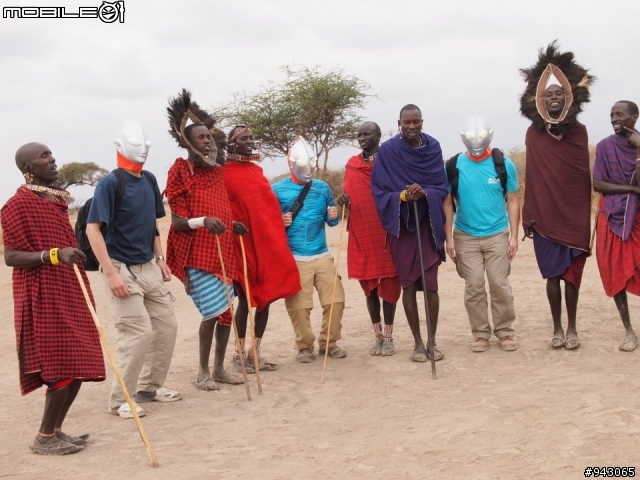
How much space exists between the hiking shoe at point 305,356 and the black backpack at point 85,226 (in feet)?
7.10

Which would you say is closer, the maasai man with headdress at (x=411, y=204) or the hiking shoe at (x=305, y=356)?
the maasai man with headdress at (x=411, y=204)

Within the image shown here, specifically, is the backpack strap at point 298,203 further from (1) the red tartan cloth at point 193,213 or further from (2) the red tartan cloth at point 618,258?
(2) the red tartan cloth at point 618,258

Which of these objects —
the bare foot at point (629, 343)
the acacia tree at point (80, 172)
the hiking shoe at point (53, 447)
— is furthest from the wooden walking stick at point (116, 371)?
the acacia tree at point (80, 172)

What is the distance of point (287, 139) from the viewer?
2562 centimetres

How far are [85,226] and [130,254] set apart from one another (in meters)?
0.44

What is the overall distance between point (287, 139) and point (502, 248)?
63.8ft

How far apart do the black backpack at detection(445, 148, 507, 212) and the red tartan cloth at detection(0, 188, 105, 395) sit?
337 cm

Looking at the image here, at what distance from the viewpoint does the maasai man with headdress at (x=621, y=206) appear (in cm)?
641

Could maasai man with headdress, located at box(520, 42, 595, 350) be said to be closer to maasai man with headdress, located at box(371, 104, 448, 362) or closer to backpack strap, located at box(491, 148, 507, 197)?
backpack strap, located at box(491, 148, 507, 197)

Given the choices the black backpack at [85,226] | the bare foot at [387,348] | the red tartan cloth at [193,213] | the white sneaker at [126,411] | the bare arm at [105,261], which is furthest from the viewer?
the bare foot at [387,348]

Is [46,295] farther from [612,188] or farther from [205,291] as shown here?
[612,188]

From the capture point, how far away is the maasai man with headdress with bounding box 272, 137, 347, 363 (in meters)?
6.74

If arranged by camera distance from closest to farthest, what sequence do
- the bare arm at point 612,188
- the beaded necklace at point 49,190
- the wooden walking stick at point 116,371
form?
the wooden walking stick at point 116,371 → the beaded necklace at point 49,190 → the bare arm at point 612,188

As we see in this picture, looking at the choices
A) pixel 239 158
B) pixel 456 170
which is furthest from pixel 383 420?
pixel 239 158
